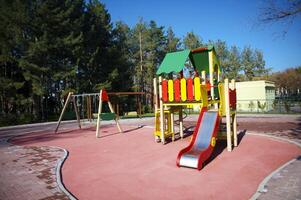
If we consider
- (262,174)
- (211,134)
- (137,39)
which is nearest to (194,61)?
(211,134)

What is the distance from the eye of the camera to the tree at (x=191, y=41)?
2008 inches

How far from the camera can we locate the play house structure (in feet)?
22.4

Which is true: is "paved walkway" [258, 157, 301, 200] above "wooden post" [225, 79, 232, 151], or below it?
below

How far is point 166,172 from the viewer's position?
6.07 m

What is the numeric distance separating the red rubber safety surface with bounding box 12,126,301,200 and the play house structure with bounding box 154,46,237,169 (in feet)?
1.48

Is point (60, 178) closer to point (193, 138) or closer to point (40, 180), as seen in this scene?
point (40, 180)

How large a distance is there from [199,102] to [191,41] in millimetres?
44934

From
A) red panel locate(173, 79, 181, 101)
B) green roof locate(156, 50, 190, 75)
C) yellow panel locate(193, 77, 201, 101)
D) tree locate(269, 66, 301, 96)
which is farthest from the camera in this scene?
tree locate(269, 66, 301, 96)

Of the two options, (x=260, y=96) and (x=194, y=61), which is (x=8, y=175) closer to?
(x=194, y=61)

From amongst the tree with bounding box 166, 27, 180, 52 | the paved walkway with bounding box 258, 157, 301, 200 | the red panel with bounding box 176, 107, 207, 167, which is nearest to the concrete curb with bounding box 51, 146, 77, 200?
the red panel with bounding box 176, 107, 207, 167

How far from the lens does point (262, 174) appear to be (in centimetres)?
554

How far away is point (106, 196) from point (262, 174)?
3.52 m

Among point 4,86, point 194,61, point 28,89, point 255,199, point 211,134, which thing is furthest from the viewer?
point 28,89

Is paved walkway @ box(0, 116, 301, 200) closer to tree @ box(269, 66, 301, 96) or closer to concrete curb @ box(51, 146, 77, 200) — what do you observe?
concrete curb @ box(51, 146, 77, 200)
